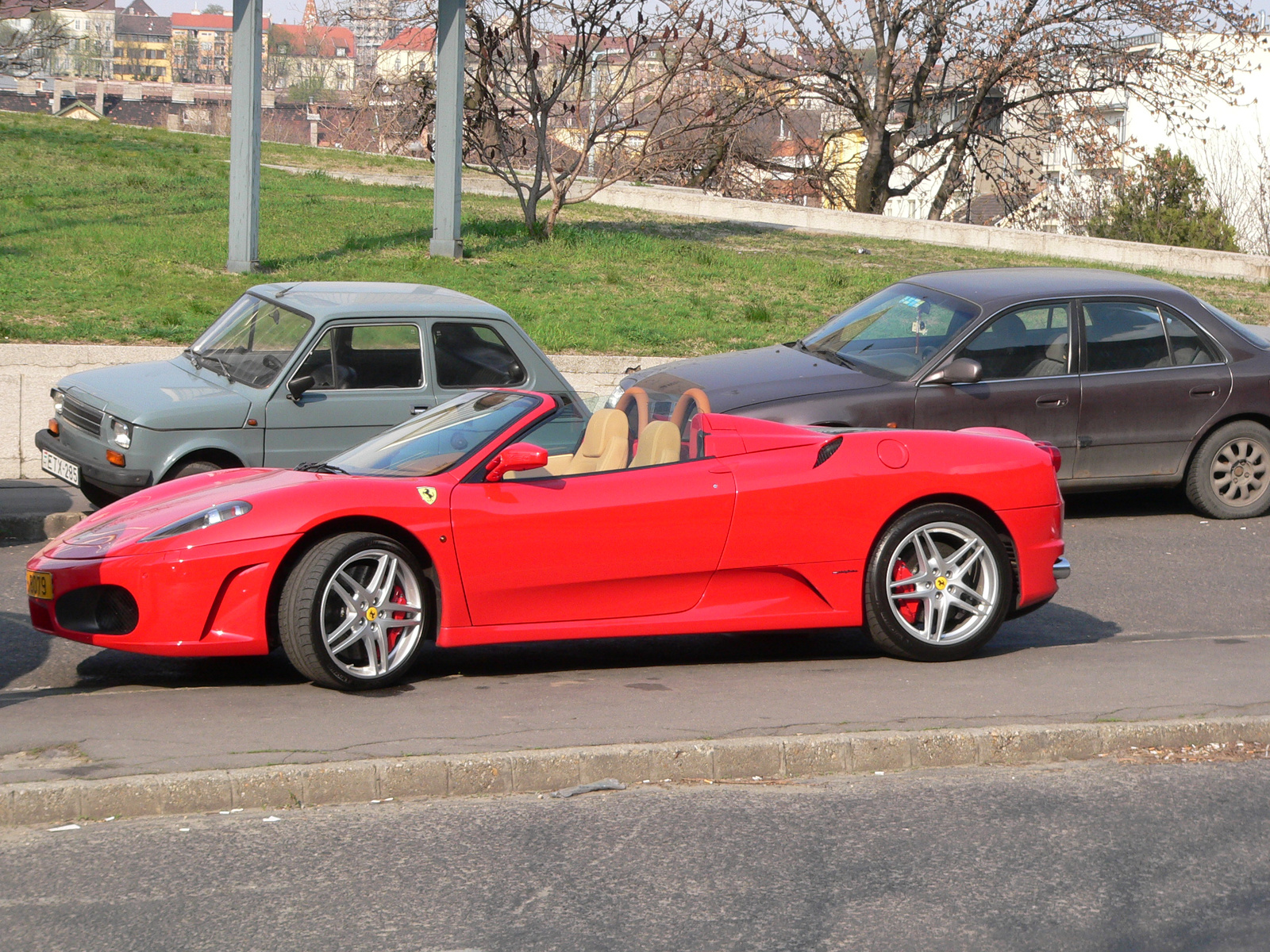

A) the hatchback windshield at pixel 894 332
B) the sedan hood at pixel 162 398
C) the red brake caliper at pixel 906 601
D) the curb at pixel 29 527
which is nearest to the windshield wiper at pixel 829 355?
the hatchback windshield at pixel 894 332

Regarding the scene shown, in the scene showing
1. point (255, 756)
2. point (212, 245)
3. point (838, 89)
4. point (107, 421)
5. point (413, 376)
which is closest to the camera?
point (255, 756)

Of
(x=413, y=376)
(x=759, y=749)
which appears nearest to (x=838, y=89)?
(x=413, y=376)

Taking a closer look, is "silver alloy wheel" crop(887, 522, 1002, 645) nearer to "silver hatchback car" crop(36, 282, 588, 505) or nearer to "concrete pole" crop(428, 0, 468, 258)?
"silver hatchback car" crop(36, 282, 588, 505)

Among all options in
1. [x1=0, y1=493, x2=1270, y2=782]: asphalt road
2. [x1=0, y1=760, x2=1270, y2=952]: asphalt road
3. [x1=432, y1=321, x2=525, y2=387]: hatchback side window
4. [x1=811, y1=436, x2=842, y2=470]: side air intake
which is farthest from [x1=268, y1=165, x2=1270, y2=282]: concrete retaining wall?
[x1=0, y1=760, x2=1270, y2=952]: asphalt road

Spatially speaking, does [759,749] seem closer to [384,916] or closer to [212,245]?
[384,916]

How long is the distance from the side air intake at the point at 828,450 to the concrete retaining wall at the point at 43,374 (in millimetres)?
7014

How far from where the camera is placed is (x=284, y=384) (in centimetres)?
924

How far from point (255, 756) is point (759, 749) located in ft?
5.83

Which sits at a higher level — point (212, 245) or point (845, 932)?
point (212, 245)

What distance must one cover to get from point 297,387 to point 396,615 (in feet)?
11.8

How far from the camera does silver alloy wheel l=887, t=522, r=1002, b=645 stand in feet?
21.7

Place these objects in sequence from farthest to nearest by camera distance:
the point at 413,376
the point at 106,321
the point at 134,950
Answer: the point at 106,321, the point at 413,376, the point at 134,950

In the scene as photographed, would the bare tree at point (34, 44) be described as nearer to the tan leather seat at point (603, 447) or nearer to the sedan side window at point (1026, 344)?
the sedan side window at point (1026, 344)

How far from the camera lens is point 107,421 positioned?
29.3ft
